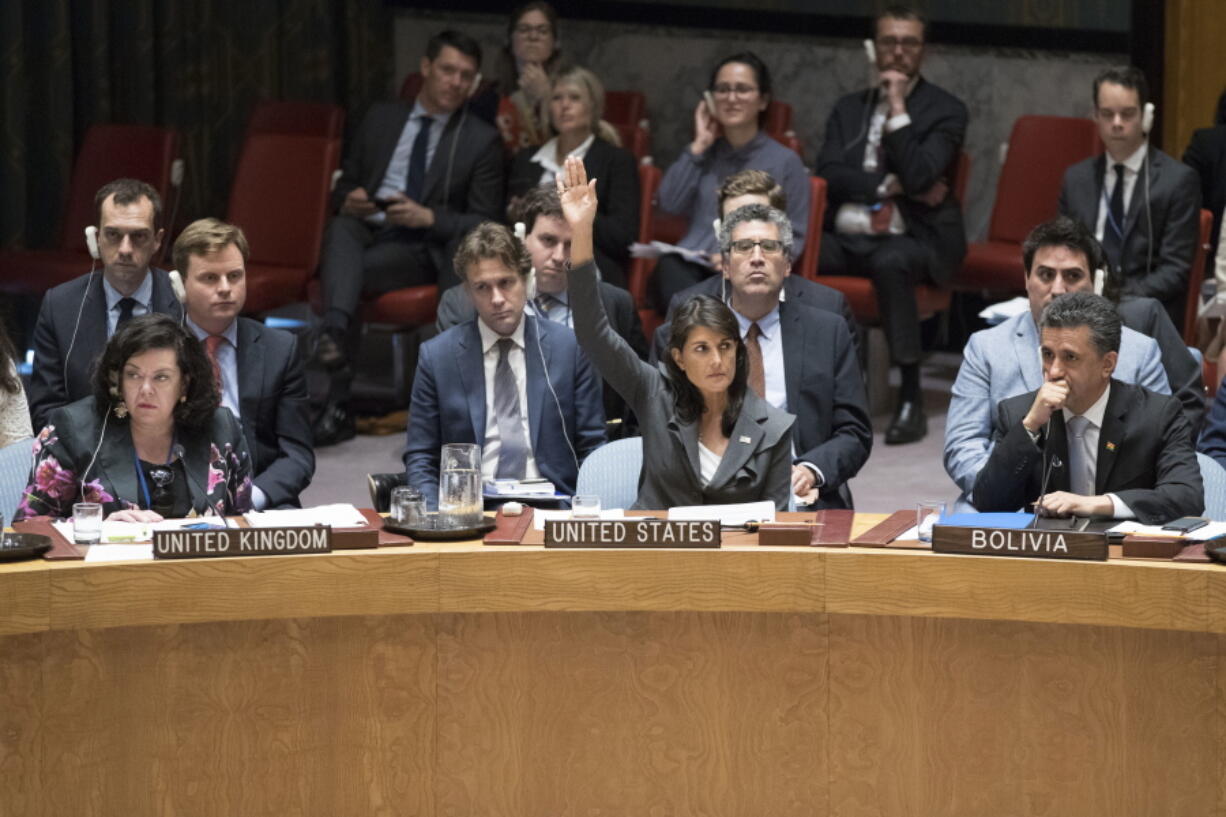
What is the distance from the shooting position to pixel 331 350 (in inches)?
236

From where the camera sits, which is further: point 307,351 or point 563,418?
point 307,351

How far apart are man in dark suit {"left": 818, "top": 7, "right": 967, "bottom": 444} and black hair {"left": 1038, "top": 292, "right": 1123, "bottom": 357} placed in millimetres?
2636

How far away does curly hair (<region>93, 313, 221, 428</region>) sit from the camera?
11.2 ft

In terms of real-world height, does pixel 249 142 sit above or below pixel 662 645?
above

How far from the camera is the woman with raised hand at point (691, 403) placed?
3.48 meters

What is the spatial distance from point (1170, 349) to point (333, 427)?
2841mm

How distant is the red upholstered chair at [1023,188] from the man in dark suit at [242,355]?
2.98 meters

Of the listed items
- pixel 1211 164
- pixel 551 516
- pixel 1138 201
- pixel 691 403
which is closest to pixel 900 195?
pixel 1138 201

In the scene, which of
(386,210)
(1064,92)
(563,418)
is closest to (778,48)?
(1064,92)

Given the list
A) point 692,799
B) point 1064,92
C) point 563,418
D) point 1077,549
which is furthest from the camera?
point 1064,92

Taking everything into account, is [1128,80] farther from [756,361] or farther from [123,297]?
[123,297]

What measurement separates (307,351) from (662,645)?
384 centimetres

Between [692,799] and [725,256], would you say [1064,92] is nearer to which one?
[725,256]

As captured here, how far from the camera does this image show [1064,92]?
281 inches
